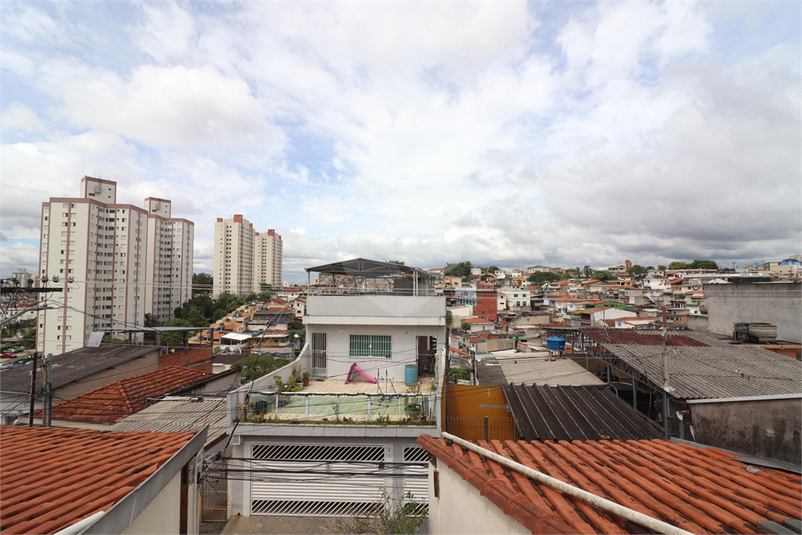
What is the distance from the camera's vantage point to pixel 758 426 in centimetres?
620

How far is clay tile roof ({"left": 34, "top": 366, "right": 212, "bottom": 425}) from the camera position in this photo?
10.5 m

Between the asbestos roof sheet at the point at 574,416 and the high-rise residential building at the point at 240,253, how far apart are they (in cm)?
10192

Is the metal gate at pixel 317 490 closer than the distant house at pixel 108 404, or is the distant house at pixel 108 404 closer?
the metal gate at pixel 317 490

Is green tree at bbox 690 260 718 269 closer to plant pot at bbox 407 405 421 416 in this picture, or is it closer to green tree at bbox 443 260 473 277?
green tree at bbox 443 260 473 277

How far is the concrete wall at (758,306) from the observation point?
1953 centimetres

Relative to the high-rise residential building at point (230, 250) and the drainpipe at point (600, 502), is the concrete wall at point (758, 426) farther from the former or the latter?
the high-rise residential building at point (230, 250)

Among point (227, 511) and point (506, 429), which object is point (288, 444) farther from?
point (506, 429)

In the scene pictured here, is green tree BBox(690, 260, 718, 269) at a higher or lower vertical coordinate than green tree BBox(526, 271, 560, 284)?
higher

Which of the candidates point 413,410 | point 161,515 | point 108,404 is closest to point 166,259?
point 108,404

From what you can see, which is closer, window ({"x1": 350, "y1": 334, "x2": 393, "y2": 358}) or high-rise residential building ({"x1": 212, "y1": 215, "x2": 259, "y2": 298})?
window ({"x1": 350, "y1": 334, "x2": 393, "y2": 358})

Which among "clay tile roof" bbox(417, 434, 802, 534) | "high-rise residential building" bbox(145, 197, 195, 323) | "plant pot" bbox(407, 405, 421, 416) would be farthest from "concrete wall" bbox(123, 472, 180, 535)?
"high-rise residential building" bbox(145, 197, 195, 323)

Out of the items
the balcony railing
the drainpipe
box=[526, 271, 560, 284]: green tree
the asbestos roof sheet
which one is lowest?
the asbestos roof sheet

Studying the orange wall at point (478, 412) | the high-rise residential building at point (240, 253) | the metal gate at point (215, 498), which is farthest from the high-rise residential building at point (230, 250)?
the orange wall at point (478, 412)

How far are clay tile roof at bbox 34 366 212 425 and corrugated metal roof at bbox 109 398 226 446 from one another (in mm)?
578
